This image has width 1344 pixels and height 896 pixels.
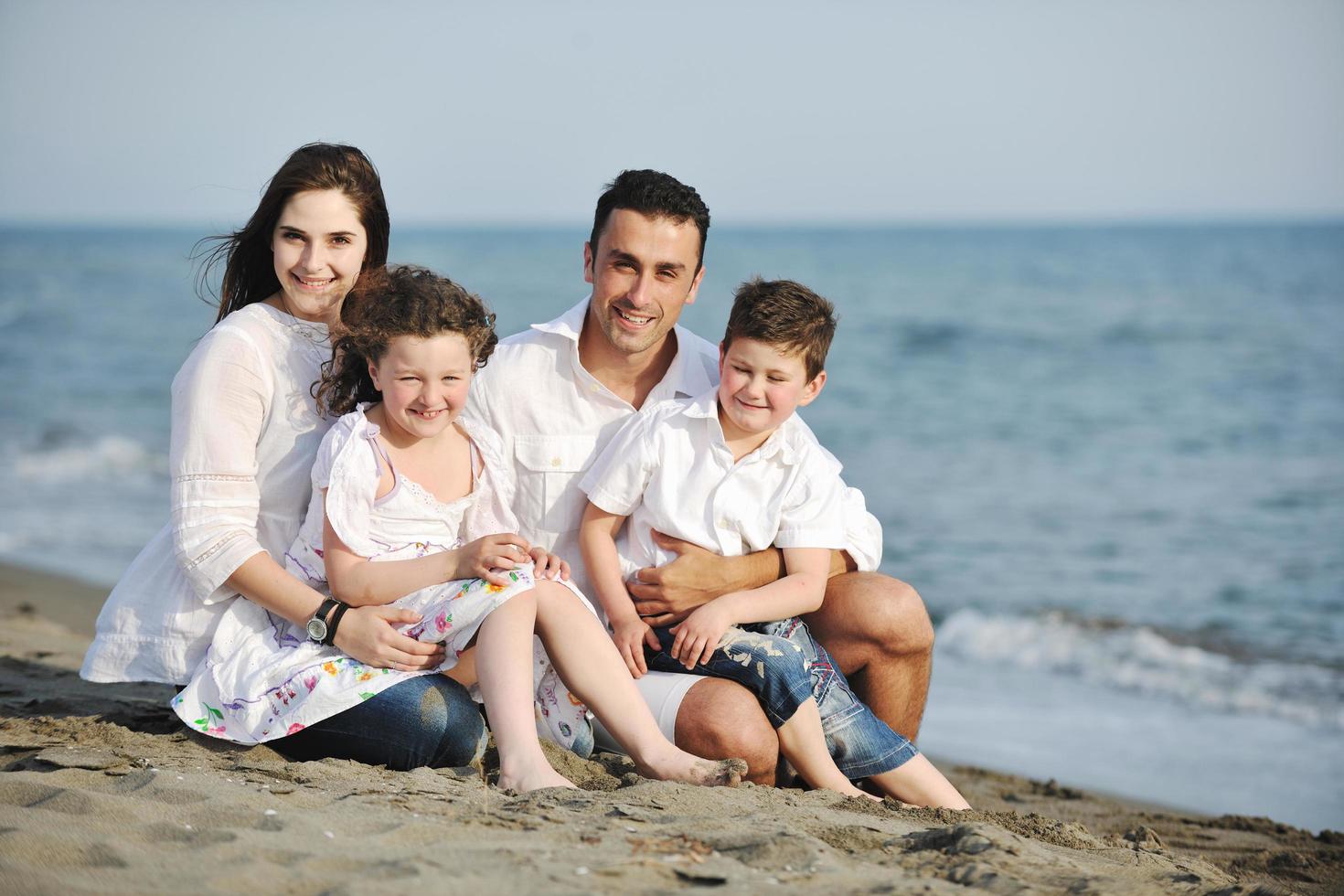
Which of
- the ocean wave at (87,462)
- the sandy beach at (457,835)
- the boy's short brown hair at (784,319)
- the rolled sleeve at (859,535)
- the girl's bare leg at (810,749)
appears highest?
the boy's short brown hair at (784,319)

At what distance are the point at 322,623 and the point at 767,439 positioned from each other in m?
1.35

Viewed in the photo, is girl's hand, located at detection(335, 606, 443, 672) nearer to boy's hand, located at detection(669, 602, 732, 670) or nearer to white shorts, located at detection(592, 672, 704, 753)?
white shorts, located at detection(592, 672, 704, 753)

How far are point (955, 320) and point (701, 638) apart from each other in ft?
65.6

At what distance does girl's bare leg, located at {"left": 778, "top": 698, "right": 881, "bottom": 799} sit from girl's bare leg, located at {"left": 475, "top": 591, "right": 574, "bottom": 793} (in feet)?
2.06

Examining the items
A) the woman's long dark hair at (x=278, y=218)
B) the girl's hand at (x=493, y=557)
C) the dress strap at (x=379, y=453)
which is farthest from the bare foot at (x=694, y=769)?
the woman's long dark hair at (x=278, y=218)

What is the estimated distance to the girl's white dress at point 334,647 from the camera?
3.05 meters

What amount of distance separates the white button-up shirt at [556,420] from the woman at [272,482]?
537 millimetres

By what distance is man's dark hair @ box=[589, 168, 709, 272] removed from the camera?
362 centimetres

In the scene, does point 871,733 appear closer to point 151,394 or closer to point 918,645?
point 918,645

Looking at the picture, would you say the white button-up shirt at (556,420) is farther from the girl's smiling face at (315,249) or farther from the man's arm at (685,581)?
the girl's smiling face at (315,249)

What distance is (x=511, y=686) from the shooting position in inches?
118

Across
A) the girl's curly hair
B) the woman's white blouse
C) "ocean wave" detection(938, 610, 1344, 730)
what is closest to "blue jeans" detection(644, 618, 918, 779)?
the girl's curly hair

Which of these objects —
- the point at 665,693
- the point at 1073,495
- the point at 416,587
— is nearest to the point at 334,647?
the point at 416,587

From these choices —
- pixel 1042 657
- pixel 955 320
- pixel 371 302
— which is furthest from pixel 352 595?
pixel 955 320
